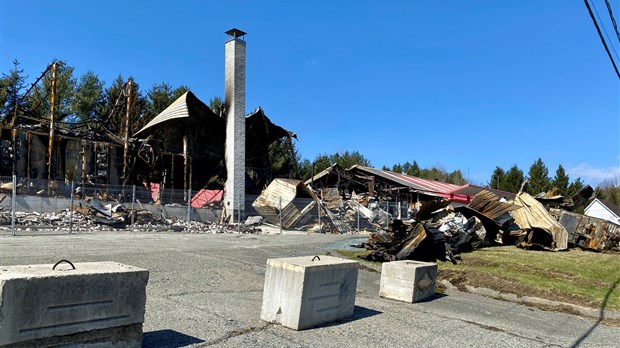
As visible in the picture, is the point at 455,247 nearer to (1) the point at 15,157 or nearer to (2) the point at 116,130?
(1) the point at 15,157

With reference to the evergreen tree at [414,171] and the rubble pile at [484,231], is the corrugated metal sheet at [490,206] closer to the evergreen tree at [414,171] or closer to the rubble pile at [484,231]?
the rubble pile at [484,231]

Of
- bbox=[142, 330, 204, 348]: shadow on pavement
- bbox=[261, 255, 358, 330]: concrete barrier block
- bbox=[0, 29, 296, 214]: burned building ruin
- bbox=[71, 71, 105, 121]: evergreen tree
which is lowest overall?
bbox=[142, 330, 204, 348]: shadow on pavement

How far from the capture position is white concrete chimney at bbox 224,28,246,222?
32188mm

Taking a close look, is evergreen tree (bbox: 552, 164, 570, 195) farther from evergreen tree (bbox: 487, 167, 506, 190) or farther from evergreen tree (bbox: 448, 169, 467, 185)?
evergreen tree (bbox: 448, 169, 467, 185)

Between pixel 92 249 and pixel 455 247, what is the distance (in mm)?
12242

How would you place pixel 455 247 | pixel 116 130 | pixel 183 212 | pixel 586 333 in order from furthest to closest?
pixel 116 130, pixel 183 212, pixel 455 247, pixel 586 333

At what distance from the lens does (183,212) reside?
88.1 ft

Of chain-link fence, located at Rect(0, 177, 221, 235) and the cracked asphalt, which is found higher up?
chain-link fence, located at Rect(0, 177, 221, 235)

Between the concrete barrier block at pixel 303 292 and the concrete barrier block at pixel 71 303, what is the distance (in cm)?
215

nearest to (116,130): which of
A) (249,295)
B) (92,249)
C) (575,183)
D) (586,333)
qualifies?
(92,249)

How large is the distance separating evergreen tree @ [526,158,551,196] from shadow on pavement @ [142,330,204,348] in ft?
213

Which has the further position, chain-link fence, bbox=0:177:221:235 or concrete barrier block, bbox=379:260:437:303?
chain-link fence, bbox=0:177:221:235

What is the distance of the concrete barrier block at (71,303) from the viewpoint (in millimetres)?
4262

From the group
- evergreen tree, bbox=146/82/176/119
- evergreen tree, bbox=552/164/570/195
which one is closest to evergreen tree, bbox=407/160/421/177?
evergreen tree, bbox=552/164/570/195
